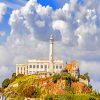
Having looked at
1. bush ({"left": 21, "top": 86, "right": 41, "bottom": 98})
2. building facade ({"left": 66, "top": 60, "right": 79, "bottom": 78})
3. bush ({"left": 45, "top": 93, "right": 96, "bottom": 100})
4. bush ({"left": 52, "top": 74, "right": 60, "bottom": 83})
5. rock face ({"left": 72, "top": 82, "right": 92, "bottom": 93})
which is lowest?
bush ({"left": 45, "top": 93, "right": 96, "bottom": 100})

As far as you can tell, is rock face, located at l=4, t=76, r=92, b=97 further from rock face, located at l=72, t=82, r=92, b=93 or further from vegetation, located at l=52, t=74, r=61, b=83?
vegetation, located at l=52, t=74, r=61, b=83

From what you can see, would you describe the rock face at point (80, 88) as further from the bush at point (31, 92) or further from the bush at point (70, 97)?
the bush at point (31, 92)

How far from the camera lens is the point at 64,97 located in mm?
170500

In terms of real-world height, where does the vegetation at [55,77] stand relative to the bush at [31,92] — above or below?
above

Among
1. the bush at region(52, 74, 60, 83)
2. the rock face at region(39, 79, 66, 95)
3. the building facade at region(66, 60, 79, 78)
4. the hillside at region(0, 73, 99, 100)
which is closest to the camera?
the hillside at region(0, 73, 99, 100)

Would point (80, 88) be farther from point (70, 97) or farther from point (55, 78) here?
point (70, 97)

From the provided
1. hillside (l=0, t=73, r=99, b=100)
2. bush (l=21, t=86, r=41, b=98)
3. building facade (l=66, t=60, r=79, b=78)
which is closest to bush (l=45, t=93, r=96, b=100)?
hillside (l=0, t=73, r=99, b=100)

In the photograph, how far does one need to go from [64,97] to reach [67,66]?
3038cm

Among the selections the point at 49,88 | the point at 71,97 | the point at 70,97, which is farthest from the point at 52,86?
the point at 71,97

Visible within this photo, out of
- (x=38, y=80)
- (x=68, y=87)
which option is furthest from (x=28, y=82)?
(x=68, y=87)

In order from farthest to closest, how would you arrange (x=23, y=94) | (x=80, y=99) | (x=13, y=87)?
(x=13, y=87)
(x=23, y=94)
(x=80, y=99)

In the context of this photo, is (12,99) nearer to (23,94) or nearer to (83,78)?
(23,94)

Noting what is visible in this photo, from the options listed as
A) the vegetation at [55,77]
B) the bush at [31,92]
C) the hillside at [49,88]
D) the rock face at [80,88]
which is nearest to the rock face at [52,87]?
the hillside at [49,88]

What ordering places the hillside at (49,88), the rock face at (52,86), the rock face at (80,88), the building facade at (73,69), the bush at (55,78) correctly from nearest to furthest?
the hillside at (49,88) → the bush at (55,78) → the rock face at (52,86) → the rock face at (80,88) → the building facade at (73,69)
